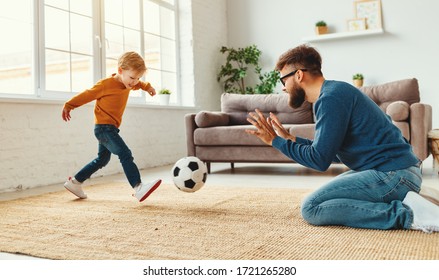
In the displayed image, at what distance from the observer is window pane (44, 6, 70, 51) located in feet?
11.9

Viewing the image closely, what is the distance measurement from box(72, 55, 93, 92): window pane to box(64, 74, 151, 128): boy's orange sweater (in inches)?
56.1

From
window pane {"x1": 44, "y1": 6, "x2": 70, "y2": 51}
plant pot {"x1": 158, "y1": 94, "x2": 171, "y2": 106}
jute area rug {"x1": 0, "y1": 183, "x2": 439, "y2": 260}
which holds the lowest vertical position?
jute area rug {"x1": 0, "y1": 183, "x2": 439, "y2": 260}

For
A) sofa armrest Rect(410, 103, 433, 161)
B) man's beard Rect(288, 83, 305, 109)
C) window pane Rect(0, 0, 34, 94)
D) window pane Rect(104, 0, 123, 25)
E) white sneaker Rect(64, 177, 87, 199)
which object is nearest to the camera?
man's beard Rect(288, 83, 305, 109)

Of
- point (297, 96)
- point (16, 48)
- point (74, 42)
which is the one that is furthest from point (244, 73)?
point (297, 96)

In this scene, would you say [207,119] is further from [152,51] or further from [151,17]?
[151,17]

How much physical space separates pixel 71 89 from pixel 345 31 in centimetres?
Result: 368

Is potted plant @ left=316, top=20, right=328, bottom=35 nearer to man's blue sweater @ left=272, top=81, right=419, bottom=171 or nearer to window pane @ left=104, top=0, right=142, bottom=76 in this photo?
window pane @ left=104, top=0, right=142, bottom=76

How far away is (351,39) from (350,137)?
4375 mm

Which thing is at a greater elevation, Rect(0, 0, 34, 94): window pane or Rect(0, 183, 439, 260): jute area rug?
Rect(0, 0, 34, 94): window pane

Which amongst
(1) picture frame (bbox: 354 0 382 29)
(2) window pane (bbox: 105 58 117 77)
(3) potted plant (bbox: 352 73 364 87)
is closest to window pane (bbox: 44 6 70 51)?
(2) window pane (bbox: 105 58 117 77)

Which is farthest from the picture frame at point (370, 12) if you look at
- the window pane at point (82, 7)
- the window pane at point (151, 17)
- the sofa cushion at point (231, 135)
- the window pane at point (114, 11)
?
the window pane at point (82, 7)

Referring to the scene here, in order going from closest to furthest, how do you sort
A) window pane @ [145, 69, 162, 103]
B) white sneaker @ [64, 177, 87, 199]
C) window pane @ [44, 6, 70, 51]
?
white sneaker @ [64, 177, 87, 199] < window pane @ [44, 6, 70, 51] < window pane @ [145, 69, 162, 103]

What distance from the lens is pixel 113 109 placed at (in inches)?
104
